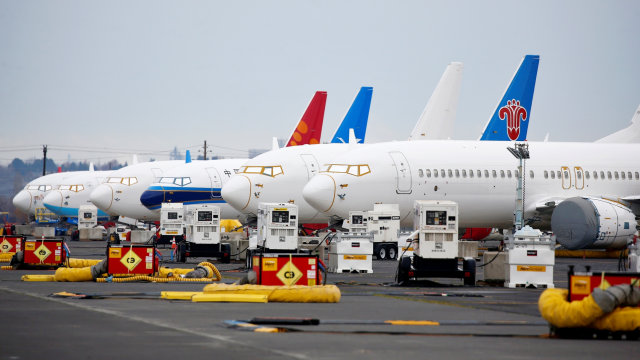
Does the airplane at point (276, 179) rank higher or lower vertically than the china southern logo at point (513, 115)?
lower

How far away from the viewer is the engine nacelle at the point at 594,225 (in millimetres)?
39219

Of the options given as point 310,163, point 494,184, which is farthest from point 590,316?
point 310,163

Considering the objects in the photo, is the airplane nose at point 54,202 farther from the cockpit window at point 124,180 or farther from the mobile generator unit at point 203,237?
the mobile generator unit at point 203,237

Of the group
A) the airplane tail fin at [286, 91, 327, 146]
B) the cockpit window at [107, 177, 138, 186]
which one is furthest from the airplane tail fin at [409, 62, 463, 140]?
the cockpit window at [107, 177, 138, 186]

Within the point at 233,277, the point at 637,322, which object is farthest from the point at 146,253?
the point at 637,322

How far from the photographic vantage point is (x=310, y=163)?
4675 centimetres

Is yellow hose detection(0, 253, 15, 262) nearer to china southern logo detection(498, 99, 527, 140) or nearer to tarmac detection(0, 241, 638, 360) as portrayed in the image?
tarmac detection(0, 241, 638, 360)

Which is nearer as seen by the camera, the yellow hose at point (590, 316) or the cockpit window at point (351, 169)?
the yellow hose at point (590, 316)

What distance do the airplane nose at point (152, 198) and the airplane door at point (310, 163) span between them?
15.4 m

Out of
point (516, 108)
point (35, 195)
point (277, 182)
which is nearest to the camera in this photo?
point (277, 182)

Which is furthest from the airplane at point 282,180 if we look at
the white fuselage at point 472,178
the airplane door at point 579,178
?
the airplane door at point 579,178

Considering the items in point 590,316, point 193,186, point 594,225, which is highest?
point 193,186

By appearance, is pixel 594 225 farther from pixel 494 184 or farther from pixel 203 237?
pixel 203 237

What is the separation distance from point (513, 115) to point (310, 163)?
16.9m
